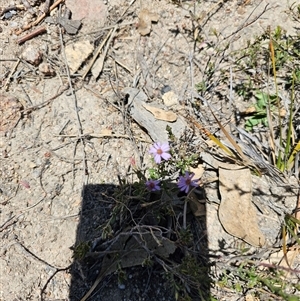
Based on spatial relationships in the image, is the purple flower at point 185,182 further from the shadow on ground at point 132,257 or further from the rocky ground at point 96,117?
the rocky ground at point 96,117

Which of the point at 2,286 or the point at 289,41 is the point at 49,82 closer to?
the point at 2,286

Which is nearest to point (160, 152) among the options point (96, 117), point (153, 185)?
point (153, 185)

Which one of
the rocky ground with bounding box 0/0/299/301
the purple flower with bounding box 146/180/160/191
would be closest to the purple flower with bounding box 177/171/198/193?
the purple flower with bounding box 146/180/160/191

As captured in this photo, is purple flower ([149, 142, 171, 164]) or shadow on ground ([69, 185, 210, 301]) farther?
purple flower ([149, 142, 171, 164])

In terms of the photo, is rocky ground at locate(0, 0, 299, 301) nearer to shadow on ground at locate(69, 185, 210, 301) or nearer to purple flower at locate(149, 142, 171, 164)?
shadow on ground at locate(69, 185, 210, 301)

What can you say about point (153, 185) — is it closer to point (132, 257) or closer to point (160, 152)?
point (160, 152)

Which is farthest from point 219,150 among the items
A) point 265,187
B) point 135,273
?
point 135,273

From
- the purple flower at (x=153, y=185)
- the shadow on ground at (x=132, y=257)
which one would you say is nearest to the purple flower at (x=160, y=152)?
the purple flower at (x=153, y=185)
